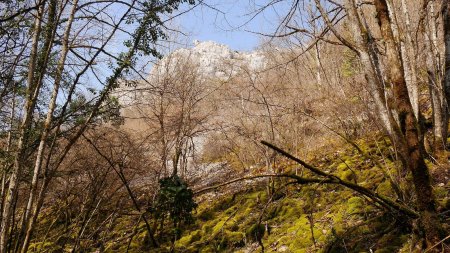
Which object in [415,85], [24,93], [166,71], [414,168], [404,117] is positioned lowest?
[414,168]

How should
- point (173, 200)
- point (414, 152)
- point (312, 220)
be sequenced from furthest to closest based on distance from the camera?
point (173, 200) → point (312, 220) → point (414, 152)

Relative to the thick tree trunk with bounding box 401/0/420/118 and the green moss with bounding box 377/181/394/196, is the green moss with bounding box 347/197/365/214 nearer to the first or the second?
the green moss with bounding box 377/181/394/196

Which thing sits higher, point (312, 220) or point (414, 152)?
point (414, 152)

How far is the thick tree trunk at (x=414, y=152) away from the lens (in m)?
2.20

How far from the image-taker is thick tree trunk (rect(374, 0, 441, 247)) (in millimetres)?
2203

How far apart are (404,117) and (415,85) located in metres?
2.79

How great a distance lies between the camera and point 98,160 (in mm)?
7570

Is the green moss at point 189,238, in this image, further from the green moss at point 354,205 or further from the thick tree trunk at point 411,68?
the thick tree trunk at point 411,68

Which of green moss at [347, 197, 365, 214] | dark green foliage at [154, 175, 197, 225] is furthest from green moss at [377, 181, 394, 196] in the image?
dark green foliage at [154, 175, 197, 225]

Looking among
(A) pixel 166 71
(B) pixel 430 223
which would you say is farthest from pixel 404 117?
(A) pixel 166 71

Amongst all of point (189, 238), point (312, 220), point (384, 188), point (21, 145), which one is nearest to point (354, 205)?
point (384, 188)

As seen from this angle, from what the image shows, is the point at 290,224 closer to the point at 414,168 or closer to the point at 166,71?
the point at 414,168

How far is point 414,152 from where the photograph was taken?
2215 mm

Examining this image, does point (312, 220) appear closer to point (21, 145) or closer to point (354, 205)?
point (354, 205)
